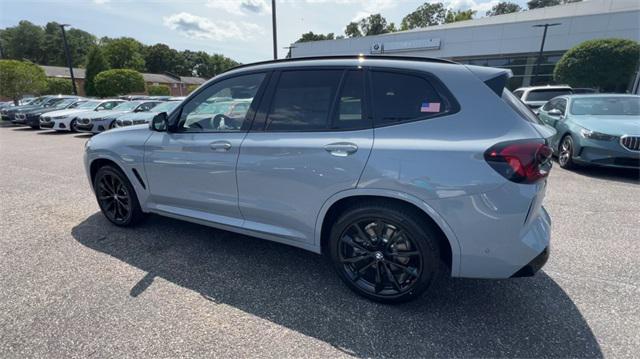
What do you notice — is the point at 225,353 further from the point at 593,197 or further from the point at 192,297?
the point at 593,197

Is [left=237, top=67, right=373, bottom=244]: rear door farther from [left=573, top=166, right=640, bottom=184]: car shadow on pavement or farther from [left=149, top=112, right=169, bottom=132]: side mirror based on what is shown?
[left=573, top=166, right=640, bottom=184]: car shadow on pavement

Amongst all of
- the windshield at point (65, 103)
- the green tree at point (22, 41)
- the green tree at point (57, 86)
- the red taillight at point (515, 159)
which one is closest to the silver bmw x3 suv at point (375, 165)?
the red taillight at point (515, 159)

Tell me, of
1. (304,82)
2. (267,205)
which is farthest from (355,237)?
(304,82)

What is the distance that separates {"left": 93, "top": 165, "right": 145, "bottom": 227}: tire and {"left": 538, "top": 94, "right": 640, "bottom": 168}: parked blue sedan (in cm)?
664

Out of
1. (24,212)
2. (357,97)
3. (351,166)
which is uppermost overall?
(357,97)

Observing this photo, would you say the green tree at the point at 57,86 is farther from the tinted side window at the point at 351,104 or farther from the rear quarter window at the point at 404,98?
the rear quarter window at the point at 404,98

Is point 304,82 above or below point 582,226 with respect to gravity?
above

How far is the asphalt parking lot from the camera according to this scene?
6.84 feet

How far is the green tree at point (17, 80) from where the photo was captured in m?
22.0

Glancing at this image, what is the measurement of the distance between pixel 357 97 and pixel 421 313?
164 cm

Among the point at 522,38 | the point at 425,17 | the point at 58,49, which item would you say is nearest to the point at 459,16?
the point at 425,17

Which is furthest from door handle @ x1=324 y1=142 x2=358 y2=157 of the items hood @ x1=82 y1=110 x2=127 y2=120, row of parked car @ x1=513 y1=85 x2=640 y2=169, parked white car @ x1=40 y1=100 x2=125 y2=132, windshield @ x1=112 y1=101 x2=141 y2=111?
parked white car @ x1=40 y1=100 x2=125 y2=132

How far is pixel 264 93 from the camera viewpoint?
2.78 metres

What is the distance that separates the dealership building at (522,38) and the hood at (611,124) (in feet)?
69.7
